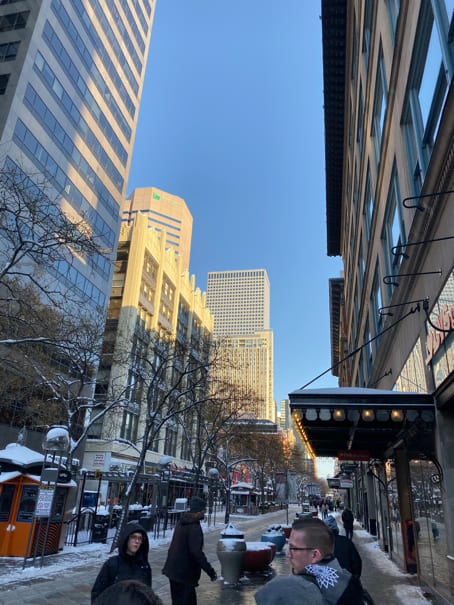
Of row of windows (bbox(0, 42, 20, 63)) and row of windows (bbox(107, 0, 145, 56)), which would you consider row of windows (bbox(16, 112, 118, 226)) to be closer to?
row of windows (bbox(0, 42, 20, 63))

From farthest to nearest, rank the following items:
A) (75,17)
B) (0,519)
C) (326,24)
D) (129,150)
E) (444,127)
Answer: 1. (129,150)
2. (75,17)
3. (326,24)
4. (0,519)
5. (444,127)

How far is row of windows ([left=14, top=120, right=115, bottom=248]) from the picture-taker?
117 ft

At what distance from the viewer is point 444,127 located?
24.2ft

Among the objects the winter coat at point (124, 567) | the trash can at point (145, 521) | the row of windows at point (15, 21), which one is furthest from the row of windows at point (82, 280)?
the winter coat at point (124, 567)

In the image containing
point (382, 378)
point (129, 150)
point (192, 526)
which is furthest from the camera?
point (129, 150)

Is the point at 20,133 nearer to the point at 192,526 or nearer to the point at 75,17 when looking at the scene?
the point at 75,17

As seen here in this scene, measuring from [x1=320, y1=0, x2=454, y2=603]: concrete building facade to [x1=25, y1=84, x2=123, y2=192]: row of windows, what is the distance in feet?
89.7

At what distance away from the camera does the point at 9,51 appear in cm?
3803

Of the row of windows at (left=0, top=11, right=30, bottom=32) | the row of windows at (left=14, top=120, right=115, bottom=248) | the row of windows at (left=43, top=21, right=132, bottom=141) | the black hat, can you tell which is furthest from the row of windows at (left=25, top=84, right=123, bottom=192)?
the black hat

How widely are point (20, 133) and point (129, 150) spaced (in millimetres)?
22634

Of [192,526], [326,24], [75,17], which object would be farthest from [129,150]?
[192,526]

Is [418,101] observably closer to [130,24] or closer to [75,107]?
[75,107]

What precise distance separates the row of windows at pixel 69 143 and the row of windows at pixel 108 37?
34.1ft

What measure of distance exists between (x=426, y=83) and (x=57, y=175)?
3620cm
